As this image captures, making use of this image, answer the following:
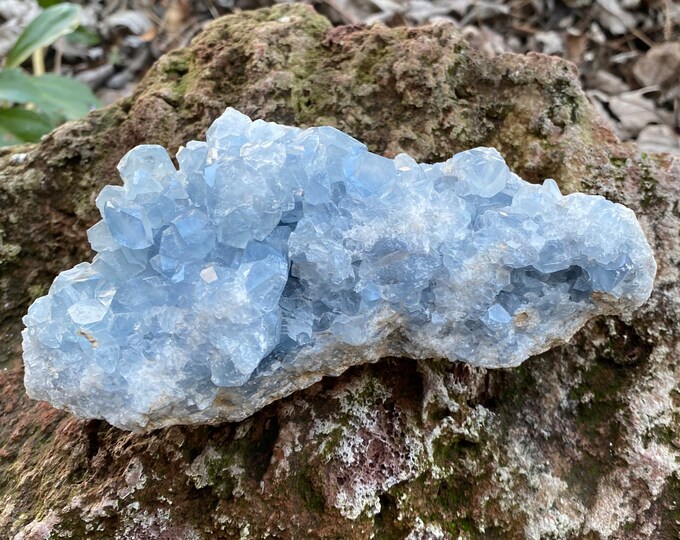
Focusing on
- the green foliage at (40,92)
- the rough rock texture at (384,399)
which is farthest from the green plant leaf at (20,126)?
the rough rock texture at (384,399)

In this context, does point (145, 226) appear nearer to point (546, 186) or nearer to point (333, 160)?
point (333, 160)

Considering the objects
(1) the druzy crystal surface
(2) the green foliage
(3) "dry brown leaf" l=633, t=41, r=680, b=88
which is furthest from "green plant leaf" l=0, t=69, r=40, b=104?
(3) "dry brown leaf" l=633, t=41, r=680, b=88

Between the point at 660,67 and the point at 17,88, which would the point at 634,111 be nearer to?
the point at 660,67

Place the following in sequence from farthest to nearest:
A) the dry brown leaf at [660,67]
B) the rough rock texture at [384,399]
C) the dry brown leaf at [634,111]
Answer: the dry brown leaf at [660,67] < the dry brown leaf at [634,111] < the rough rock texture at [384,399]

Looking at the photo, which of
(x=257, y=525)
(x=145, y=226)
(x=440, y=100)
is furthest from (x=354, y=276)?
(x=440, y=100)

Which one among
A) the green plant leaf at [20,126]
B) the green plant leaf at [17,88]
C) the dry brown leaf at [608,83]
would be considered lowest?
the dry brown leaf at [608,83]

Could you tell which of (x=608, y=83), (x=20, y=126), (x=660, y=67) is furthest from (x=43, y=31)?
(x=660, y=67)

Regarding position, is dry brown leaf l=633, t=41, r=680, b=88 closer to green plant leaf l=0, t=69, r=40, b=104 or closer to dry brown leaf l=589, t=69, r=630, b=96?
dry brown leaf l=589, t=69, r=630, b=96

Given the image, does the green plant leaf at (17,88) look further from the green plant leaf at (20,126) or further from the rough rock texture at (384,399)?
the rough rock texture at (384,399)
